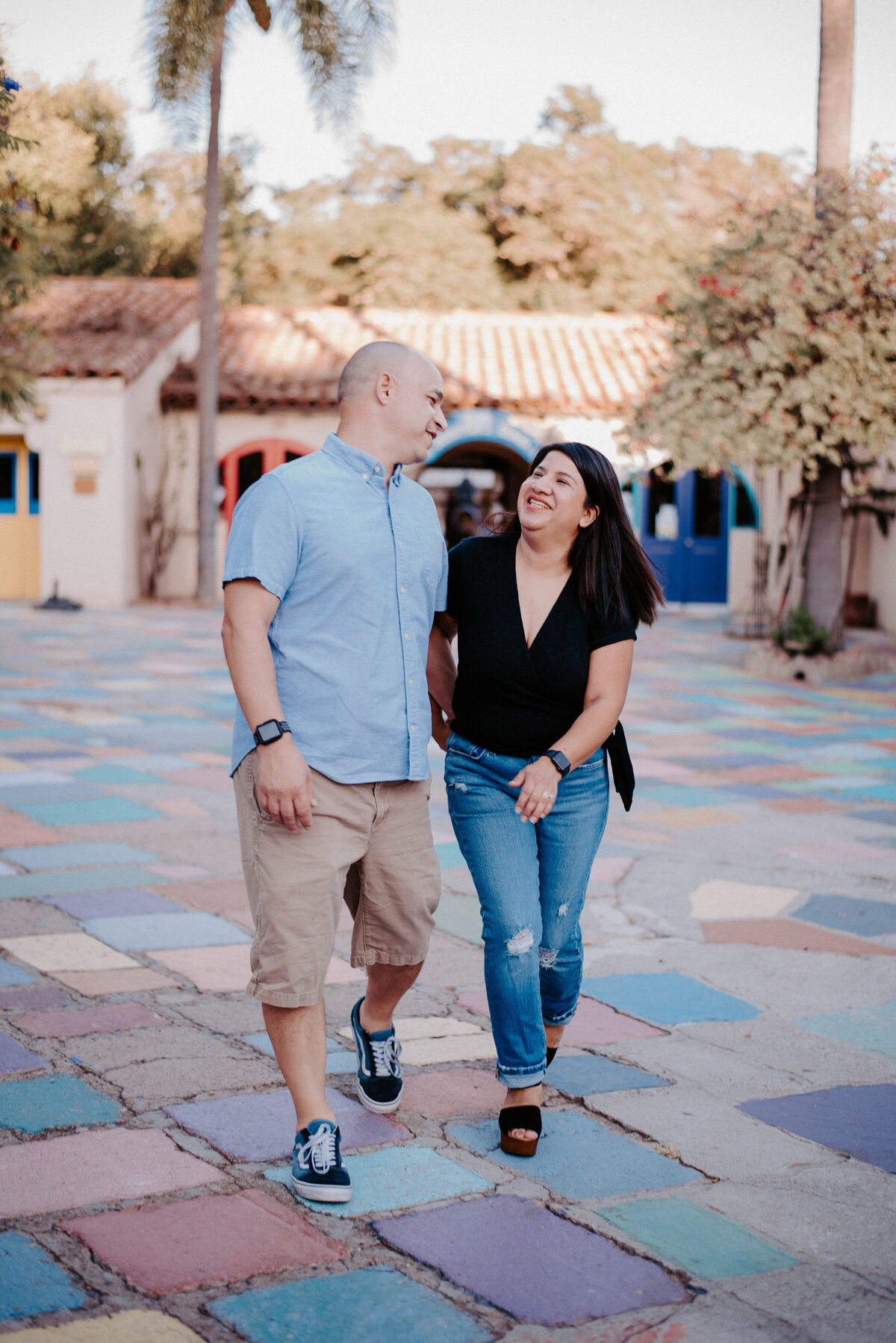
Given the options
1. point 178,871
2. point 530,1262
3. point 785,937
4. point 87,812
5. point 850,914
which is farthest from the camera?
point 87,812

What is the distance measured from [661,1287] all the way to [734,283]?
34.2 feet

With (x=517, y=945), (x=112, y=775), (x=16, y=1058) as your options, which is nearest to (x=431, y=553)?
(x=517, y=945)

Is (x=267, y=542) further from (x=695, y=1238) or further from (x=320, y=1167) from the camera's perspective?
(x=695, y=1238)

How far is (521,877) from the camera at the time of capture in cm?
290

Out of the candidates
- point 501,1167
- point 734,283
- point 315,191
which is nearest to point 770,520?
point 734,283

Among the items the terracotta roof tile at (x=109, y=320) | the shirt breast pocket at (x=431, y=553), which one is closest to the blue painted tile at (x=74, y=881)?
the shirt breast pocket at (x=431, y=553)

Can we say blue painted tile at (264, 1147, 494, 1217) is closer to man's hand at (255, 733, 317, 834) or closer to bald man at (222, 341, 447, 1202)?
bald man at (222, 341, 447, 1202)

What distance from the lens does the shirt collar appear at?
278 centimetres

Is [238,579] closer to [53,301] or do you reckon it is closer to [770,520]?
[770,520]

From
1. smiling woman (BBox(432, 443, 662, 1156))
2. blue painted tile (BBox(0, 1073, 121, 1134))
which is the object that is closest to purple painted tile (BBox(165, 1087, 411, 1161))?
blue painted tile (BBox(0, 1073, 121, 1134))

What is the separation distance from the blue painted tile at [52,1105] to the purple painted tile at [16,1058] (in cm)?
7

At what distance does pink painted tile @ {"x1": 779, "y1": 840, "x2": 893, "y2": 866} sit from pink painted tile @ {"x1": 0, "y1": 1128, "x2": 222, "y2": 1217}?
351cm

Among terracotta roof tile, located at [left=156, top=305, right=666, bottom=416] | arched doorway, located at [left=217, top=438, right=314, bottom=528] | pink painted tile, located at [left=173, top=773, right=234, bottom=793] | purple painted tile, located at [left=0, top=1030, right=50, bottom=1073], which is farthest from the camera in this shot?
arched doorway, located at [left=217, top=438, right=314, bottom=528]

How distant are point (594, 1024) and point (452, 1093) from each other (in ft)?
2.11
